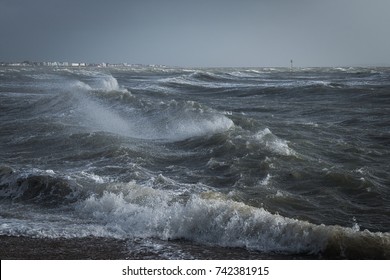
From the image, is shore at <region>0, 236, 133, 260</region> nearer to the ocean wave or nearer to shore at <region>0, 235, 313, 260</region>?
shore at <region>0, 235, 313, 260</region>

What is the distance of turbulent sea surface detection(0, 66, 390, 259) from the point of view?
A: 19.9 feet

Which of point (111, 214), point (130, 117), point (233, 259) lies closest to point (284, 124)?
point (130, 117)

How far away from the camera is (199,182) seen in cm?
900

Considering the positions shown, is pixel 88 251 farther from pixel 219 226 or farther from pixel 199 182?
pixel 199 182

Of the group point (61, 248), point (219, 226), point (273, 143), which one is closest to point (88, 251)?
point (61, 248)

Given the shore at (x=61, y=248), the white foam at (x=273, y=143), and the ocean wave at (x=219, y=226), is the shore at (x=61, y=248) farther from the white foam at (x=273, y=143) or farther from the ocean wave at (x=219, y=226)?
the white foam at (x=273, y=143)

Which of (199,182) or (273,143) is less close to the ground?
(273,143)

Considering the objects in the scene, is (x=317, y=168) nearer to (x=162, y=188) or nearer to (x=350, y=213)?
(x=350, y=213)

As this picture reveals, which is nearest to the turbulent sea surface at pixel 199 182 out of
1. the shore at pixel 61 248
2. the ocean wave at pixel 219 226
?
the ocean wave at pixel 219 226

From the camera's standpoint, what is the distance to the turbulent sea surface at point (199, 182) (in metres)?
6.06

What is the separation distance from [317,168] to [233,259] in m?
5.24

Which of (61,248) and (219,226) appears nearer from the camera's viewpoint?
(61,248)

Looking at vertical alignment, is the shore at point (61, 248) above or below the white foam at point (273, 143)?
below

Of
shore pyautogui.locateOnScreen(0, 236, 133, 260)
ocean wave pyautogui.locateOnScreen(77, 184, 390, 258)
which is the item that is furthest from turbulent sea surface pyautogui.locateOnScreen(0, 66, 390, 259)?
shore pyautogui.locateOnScreen(0, 236, 133, 260)
